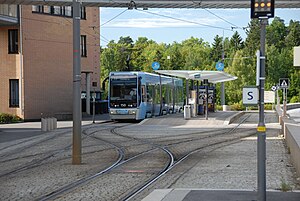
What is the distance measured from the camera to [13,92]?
140ft

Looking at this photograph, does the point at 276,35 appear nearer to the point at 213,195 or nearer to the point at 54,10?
the point at 54,10

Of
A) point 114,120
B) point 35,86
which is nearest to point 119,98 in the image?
point 114,120

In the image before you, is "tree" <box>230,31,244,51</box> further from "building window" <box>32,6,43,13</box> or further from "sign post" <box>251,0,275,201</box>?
"sign post" <box>251,0,275,201</box>

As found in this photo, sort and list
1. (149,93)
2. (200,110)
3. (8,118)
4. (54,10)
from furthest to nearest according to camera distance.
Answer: (54,10) → (200,110) → (8,118) → (149,93)

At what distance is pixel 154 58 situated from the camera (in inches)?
4178

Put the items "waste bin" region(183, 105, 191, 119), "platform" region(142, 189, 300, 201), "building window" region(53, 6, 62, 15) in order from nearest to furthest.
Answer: "platform" region(142, 189, 300, 201)
"waste bin" region(183, 105, 191, 119)
"building window" region(53, 6, 62, 15)

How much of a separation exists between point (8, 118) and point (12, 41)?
239 inches

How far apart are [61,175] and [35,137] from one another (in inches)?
530

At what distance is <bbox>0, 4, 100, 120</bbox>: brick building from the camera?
137 ft

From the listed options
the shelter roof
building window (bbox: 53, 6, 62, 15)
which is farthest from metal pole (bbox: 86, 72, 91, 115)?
the shelter roof

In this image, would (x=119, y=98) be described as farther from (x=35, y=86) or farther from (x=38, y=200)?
(x=38, y=200)

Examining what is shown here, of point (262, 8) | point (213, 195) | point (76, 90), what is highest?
point (262, 8)

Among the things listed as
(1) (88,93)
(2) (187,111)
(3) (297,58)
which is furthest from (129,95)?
(3) (297,58)

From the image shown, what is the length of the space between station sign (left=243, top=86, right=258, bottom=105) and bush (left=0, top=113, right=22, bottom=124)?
32.8m
